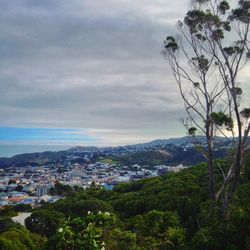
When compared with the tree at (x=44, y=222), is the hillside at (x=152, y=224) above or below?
above

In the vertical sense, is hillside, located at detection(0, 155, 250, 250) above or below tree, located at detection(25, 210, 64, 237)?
above

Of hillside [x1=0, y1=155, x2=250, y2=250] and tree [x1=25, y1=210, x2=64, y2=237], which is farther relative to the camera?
tree [x1=25, y1=210, x2=64, y2=237]

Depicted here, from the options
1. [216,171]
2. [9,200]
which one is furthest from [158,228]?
[9,200]

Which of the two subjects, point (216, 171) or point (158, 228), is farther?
point (216, 171)

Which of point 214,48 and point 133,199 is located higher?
point 214,48

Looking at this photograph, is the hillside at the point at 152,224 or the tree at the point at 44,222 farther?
the tree at the point at 44,222

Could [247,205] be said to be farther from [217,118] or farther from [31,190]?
[31,190]

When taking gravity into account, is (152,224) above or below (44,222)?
above

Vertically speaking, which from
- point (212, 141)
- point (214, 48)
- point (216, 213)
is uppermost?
point (214, 48)

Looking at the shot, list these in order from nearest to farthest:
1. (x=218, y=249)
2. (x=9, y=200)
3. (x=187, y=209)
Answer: (x=218, y=249), (x=187, y=209), (x=9, y=200)

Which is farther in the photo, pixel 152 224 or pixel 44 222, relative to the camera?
pixel 44 222

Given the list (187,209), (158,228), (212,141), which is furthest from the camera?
(187,209)
